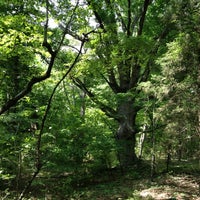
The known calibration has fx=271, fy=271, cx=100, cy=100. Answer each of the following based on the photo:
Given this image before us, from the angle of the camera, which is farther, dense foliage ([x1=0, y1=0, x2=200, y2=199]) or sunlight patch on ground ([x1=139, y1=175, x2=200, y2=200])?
sunlight patch on ground ([x1=139, y1=175, x2=200, y2=200])

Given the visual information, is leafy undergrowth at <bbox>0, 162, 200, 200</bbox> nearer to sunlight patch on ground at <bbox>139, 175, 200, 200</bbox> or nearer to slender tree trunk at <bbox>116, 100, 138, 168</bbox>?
sunlight patch on ground at <bbox>139, 175, 200, 200</bbox>

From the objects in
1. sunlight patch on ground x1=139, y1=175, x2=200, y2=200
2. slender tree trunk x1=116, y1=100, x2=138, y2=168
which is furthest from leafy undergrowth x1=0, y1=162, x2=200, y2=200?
slender tree trunk x1=116, y1=100, x2=138, y2=168

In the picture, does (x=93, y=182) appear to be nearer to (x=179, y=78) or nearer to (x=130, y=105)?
(x=130, y=105)

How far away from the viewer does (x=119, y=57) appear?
10258mm

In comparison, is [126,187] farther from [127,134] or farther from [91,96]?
[91,96]

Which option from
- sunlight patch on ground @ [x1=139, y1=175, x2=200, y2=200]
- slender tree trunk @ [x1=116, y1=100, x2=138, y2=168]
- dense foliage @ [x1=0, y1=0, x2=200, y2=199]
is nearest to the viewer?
dense foliage @ [x1=0, y1=0, x2=200, y2=199]

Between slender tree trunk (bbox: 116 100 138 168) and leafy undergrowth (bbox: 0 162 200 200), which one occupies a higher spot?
slender tree trunk (bbox: 116 100 138 168)

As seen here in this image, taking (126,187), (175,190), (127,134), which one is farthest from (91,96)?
(175,190)

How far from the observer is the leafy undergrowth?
33.9 feet

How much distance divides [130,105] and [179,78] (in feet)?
19.2

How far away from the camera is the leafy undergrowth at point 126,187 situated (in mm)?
10328

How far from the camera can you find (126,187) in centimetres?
1222

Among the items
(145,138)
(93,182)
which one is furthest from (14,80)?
(145,138)

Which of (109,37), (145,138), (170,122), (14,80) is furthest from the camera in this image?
(145,138)
